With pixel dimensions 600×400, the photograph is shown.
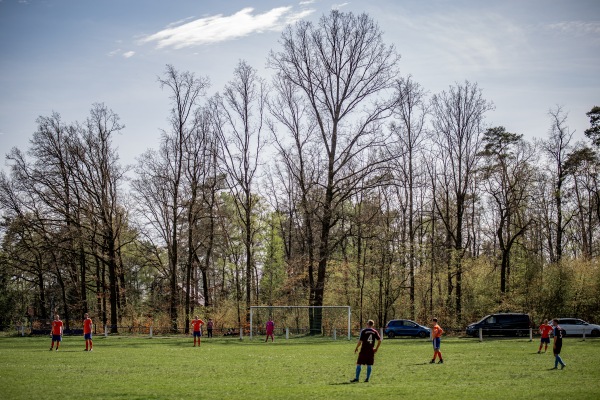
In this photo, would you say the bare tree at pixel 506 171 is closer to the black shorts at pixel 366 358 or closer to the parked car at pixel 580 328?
the parked car at pixel 580 328

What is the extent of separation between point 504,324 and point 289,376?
1191 inches

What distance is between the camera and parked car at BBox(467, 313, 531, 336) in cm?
4344

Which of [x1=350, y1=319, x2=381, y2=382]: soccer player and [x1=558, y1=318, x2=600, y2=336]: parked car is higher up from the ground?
[x1=350, y1=319, x2=381, y2=382]: soccer player

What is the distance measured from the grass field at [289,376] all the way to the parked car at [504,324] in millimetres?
16617

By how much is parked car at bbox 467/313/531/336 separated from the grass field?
54.5ft

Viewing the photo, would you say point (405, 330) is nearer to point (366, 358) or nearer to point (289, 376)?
point (289, 376)

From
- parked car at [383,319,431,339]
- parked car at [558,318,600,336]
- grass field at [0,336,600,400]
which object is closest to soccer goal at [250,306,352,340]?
parked car at [383,319,431,339]

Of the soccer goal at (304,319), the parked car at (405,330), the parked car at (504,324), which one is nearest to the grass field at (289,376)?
the parked car at (504,324)

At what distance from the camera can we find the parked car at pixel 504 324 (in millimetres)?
43438

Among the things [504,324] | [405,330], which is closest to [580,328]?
[504,324]

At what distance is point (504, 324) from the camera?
43.6 metres

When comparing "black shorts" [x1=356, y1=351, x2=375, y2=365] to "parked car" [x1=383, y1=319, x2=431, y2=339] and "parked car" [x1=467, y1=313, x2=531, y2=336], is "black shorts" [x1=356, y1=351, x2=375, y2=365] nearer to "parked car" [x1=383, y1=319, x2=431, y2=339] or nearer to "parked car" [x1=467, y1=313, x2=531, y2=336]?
"parked car" [x1=383, y1=319, x2=431, y2=339]

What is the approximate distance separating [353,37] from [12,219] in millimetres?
35117

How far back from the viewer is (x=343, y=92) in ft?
→ 147
